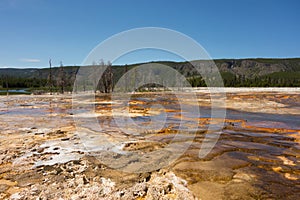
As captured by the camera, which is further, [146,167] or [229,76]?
[229,76]

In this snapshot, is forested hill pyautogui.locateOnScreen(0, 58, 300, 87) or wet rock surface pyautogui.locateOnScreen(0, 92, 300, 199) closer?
wet rock surface pyautogui.locateOnScreen(0, 92, 300, 199)

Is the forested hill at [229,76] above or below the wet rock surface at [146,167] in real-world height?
above

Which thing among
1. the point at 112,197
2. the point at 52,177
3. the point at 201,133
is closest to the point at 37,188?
the point at 52,177

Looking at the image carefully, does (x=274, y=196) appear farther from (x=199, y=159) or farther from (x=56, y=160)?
(x=56, y=160)

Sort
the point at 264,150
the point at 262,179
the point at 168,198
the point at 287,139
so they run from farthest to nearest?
the point at 287,139 → the point at 264,150 → the point at 262,179 → the point at 168,198

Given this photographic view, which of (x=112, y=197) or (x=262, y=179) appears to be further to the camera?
(x=262, y=179)

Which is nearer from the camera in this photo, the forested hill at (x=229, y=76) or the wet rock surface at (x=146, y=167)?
the wet rock surface at (x=146, y=167)

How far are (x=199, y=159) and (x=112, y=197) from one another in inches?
122

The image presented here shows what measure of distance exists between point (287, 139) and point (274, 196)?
5.92 meters

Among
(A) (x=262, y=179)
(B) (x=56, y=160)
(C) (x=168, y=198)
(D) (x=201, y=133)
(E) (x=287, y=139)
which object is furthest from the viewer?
(D) (x=201, y=133)

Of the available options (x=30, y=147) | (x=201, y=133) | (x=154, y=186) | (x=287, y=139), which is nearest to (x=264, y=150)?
(x=287, y=139)

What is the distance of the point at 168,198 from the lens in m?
4.51

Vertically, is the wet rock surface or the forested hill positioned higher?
the forested hill

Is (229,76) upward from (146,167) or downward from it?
upward
